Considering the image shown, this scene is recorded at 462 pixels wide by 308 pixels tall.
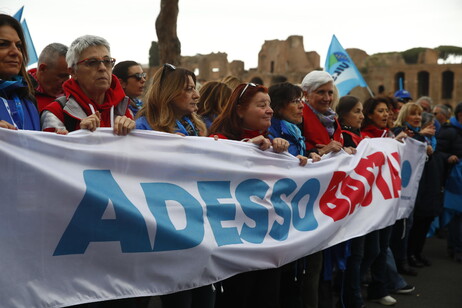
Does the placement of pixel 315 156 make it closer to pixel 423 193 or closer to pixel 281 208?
pixel 281 208

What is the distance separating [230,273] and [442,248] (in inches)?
234

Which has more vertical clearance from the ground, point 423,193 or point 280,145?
point 280,145

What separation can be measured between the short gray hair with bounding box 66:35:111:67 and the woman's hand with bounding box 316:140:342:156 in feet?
6.93

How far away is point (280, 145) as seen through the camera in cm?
412

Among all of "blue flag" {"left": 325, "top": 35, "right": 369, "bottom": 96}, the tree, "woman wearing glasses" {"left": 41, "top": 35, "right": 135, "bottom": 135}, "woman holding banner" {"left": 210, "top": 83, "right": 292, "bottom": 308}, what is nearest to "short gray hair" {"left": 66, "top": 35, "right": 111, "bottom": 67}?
"woman wearing glasses" {"left": 41, "top": 35, "right": 135, "bottom": 135}

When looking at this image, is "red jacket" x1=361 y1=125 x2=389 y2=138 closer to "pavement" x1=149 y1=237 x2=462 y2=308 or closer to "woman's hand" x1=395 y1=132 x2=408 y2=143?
"woman's hand" x1=395 y1=132 x2=408 y2=143

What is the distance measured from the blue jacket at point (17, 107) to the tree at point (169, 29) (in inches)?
325

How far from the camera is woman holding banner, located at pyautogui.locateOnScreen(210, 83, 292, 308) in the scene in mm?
3998

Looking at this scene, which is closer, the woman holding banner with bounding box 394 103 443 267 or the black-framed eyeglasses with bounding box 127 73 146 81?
the black-framed eyeglasses with bounding box 127 73 146 81

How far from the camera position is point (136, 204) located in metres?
3.20

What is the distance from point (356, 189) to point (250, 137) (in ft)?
4.13

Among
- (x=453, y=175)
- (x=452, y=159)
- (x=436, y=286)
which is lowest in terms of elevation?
(x=436, y=286)

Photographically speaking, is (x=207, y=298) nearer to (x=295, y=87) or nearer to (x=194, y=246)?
(x=194, y=246)

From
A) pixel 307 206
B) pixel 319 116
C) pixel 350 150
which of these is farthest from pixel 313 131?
pixel 307 206
